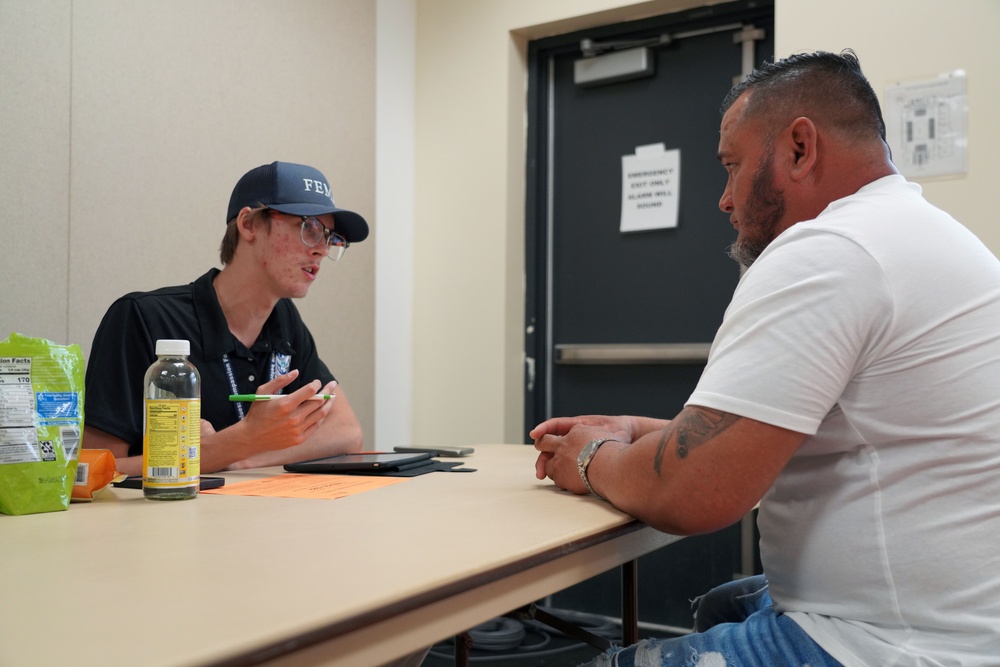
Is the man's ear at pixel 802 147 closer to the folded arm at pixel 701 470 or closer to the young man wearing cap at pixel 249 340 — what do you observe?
the folded arm at pixel 701 470

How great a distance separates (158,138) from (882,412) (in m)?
2.19

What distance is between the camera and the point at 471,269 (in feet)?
11.3

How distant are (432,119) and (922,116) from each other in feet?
6.19

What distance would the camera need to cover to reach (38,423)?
1.10 m

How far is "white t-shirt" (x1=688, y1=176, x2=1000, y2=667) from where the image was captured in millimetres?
935

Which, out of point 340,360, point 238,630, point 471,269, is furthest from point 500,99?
point 238,630

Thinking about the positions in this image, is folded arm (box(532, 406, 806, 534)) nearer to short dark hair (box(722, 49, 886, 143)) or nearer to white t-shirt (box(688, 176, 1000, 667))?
white t-shirt (box(688, 176, 1000, 667))

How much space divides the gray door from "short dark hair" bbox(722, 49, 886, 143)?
1.89m

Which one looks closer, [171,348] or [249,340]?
[171,348]

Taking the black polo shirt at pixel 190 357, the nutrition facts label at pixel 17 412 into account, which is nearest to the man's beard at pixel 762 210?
the nutrition facts label at pixel 17 412

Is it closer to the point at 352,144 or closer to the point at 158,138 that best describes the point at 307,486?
the point at 158,138

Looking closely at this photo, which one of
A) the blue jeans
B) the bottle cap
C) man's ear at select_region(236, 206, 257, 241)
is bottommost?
the blue jeans

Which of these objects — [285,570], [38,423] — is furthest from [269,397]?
[285,570]

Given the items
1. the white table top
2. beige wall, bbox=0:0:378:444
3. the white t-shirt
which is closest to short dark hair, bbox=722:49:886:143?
the white t-shirt
